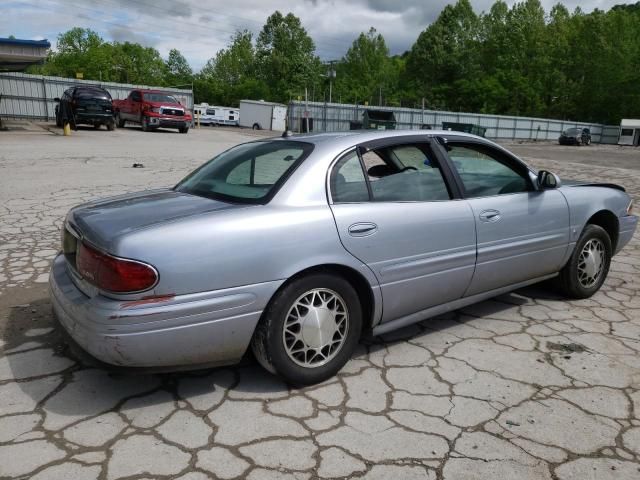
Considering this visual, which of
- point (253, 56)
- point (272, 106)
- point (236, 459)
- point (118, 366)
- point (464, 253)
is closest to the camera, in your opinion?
point (236, 459)

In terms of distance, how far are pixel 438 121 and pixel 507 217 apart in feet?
129

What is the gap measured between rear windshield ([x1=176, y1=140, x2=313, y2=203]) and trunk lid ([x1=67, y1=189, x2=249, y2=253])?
13 cm

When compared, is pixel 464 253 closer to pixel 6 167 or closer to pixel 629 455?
pixel 629 455

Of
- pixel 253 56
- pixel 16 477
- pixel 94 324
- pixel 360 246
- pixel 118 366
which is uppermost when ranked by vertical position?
pixel 253 56

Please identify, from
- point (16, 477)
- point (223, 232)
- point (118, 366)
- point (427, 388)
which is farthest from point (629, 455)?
point (16, 477)

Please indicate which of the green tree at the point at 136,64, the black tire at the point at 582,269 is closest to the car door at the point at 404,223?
the black tire at the point at 582,269

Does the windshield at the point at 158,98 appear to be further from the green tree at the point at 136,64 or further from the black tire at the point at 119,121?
the green tree at the point at 136,64

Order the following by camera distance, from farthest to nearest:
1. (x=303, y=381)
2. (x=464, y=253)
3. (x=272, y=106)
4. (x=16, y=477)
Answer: (x=272, y=106) → (x=464, y=253) → (x=303, y=381) → (x=16, y=477)

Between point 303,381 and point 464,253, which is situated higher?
point 464,253

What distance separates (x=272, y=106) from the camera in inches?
1778

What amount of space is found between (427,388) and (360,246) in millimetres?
891

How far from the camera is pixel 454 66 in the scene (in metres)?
70.8

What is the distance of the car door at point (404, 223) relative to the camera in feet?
9.57

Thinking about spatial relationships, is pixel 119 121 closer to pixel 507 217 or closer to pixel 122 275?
pixel 507 217
